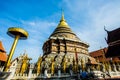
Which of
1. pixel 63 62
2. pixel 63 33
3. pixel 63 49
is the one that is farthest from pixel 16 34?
pixel 63 33

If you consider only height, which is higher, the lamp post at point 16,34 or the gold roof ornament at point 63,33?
the gold roof ornament at point 63,33

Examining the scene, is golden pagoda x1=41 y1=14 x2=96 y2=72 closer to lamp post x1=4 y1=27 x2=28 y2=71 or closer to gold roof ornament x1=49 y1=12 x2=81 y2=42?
gold roof ornament x1=49 y1=12 x2=81 y2=42

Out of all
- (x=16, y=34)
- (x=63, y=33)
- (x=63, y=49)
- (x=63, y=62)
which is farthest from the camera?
(x=63, y=33)

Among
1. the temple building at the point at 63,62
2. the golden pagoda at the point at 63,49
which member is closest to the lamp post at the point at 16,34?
the temple building at the point at 63,62

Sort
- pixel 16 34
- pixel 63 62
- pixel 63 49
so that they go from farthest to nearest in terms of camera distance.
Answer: pixel 63 49 < pixel 63 62 < pixel 16 34

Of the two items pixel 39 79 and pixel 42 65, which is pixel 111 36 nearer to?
pixel 39 79

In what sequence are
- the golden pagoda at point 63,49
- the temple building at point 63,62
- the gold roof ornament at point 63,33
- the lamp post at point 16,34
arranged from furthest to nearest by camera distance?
the gold roof ornament at point 63,33 → the golden pagoda at point 63,49 → the temple building at point 63,62 → the lamp post at point 16,34

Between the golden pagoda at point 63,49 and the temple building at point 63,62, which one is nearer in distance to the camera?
the temple building at point 63,62

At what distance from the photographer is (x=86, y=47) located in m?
34.6

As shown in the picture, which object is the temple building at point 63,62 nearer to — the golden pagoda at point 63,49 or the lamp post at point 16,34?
the golden pagoda at point 63,49

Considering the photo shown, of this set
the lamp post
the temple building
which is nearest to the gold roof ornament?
the temple building

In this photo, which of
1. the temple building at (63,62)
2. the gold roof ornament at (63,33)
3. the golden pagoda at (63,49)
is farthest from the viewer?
the gold roof ornament at (63,33)

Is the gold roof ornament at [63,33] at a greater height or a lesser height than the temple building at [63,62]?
greater

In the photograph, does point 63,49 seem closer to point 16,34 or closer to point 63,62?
point 63,62
